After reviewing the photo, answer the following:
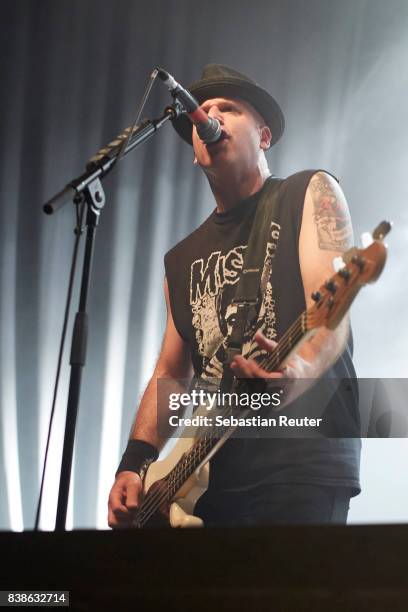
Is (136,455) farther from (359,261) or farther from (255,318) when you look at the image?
(359,261)

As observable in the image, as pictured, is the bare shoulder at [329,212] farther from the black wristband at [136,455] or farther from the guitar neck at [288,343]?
the black wristband at [136,455]

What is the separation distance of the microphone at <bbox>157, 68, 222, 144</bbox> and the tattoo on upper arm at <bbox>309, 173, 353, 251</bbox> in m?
0.25

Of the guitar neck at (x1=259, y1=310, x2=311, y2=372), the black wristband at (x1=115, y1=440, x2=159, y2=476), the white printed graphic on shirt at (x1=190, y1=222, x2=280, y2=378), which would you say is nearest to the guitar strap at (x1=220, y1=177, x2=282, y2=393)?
the white printed graphic on shirt at (x1=190, y1=222, x2=280, y2=378)

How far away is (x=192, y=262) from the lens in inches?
71.4

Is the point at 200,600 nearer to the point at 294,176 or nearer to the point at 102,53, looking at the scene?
the point at 294,176

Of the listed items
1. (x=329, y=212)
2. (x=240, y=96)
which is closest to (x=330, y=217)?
(x=329, y=212)

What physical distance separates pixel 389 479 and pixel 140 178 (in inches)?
37.0

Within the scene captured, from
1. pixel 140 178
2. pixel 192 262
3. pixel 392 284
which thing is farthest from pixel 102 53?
pixel 392 284

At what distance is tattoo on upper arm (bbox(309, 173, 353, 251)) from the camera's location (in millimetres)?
1562

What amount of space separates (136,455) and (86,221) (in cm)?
54

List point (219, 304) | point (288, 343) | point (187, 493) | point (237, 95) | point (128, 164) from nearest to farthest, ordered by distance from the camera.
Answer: point (288, 343) < point (187, 493) < point (219, 304) < point (237, 95) < point (128, 164)

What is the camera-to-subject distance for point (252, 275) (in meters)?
1.68

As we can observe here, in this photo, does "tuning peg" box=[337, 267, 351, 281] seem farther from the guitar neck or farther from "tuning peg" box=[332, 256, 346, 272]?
the guitar neck

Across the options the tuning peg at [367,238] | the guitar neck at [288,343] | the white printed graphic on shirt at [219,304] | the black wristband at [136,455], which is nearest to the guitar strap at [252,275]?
the white printed graphic on shirt at [219,304]
